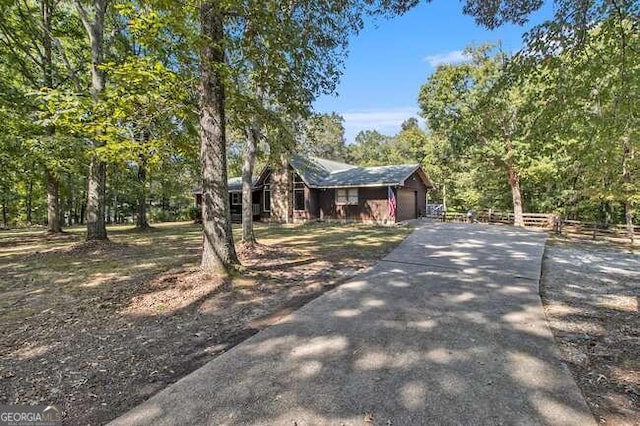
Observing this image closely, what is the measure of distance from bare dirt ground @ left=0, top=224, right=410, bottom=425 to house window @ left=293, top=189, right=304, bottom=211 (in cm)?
1345

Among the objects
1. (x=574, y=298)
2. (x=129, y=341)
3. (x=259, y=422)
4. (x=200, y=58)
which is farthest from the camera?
(x=200, y=58)

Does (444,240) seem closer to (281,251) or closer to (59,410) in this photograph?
(281,251)

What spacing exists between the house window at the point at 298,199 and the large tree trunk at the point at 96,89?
13112 millimetres

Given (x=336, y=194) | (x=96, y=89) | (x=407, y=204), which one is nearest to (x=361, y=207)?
(x=336, y=194)

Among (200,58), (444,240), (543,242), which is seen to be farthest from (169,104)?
(543,242)

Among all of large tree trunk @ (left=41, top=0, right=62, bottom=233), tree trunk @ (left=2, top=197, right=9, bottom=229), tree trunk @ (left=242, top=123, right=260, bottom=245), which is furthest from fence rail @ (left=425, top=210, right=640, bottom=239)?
tree trunk @ (left=2, top=197, right=9, bottom=229)

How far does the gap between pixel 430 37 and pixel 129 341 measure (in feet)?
32.0

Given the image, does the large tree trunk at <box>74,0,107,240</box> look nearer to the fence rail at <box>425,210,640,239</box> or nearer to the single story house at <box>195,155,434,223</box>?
the single story house at <box>195,155,434,223</box>

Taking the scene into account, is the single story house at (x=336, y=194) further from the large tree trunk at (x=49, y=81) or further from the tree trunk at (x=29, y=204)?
the tree trunk at (x=29, y=204)

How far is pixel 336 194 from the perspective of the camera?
71.1 ft

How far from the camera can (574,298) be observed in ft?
18.4

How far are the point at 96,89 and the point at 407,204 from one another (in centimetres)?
1803

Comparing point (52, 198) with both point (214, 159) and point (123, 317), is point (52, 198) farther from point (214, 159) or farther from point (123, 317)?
→ point (123, 317)

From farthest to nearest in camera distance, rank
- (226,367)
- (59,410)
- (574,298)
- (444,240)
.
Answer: (444,240) → (574,298) → (226,367) → (59,410)
